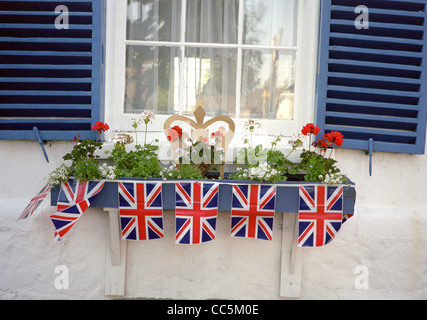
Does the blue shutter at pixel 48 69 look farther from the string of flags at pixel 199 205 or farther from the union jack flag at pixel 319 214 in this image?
the union jack flag at pixel 319 214

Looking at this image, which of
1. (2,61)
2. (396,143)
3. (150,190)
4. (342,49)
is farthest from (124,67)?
(396,143)

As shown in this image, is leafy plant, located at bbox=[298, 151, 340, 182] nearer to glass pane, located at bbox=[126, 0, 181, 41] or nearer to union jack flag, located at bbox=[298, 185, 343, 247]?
union jack flag, located at bbox=[298, 185, 343, 247]

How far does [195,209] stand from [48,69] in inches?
52.6

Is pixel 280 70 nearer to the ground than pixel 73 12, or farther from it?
nearer to the ground

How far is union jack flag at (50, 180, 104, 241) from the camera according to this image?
8.21 ft

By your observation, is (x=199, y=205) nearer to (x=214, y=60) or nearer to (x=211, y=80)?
(x=211, y=80)

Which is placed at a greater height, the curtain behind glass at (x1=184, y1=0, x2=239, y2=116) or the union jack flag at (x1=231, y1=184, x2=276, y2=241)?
the curtain behind glass at (x1=184, y1=0, x2=239, y2=116)

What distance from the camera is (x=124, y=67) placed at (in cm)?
309

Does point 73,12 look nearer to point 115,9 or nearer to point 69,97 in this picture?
point 115,9

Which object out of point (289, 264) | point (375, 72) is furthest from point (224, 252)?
point (375, 72)

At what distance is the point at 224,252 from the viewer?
2.92 meters

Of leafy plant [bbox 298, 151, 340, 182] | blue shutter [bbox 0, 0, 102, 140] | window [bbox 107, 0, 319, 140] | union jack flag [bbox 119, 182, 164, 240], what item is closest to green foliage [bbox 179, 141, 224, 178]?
union jack flag [bbox 119, 182, 164, 240]

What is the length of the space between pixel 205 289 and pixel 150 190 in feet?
2.83

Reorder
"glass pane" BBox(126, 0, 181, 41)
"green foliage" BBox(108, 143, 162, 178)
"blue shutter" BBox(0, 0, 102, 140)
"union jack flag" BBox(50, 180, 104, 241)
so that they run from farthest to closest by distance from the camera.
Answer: "glass pane" BBox(126, 0, 181, 41) → "blue shutter" BBox(0, 0, 102, 140) → "green foliage" BBox(108, 143, 162, 178) → "union jack flag" BBox(50, 180, 104, 241)
